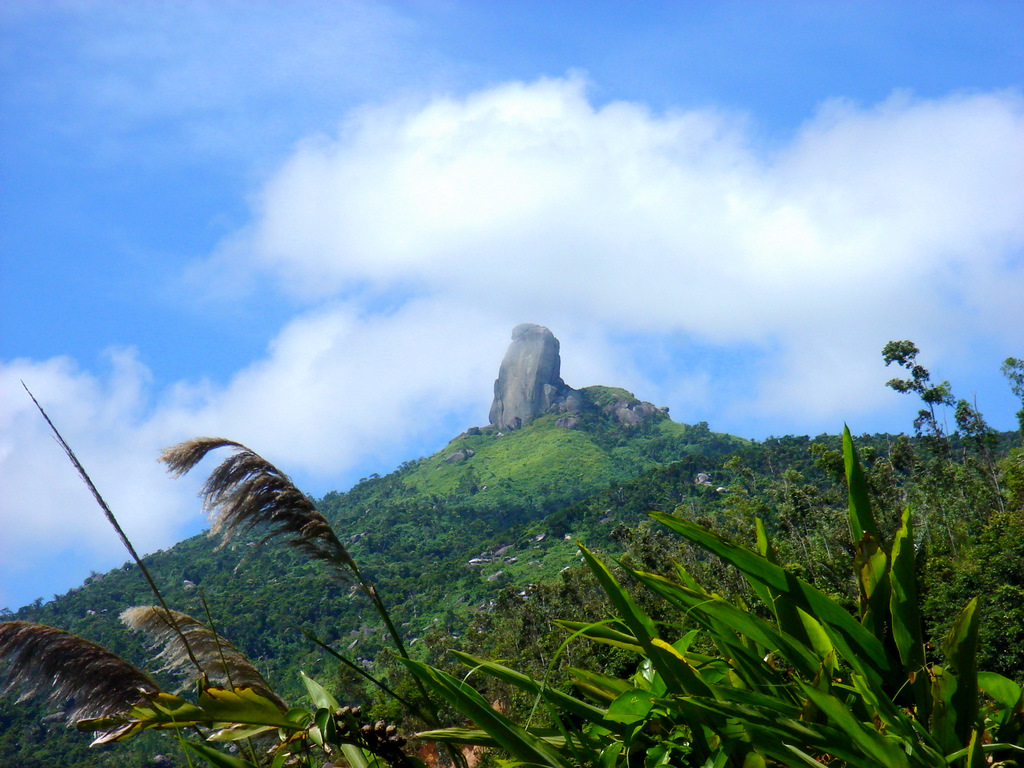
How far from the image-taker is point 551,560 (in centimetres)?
7306

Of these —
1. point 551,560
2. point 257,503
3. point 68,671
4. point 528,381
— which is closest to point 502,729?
point 257,503

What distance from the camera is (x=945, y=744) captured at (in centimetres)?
101

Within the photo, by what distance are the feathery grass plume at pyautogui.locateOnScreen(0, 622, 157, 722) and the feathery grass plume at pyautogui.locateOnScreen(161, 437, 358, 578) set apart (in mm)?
497

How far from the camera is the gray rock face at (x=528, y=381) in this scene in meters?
136

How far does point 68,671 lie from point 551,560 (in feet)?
241

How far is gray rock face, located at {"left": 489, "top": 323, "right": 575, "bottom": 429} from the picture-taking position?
135500mm

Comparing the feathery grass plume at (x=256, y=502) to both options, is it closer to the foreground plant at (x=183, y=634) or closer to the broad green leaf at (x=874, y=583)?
the foreground plant at (x=183, y=634)

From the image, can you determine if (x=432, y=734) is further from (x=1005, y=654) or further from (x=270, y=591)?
(x=270, y=591)

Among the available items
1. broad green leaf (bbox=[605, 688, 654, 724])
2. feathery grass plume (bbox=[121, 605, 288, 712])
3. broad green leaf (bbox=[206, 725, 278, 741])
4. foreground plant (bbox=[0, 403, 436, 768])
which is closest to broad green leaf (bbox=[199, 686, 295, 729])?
broad green leaf (bbox=[206, 725, 278, 741])

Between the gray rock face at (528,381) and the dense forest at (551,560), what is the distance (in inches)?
255

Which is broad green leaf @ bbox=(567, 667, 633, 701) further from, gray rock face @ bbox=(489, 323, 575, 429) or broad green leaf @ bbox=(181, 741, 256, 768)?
gray rock face @ bbox=(489, 323, 575, 429)

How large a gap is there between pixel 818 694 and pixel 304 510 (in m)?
1.51

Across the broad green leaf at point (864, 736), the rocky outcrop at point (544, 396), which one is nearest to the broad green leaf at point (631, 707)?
the broad green leaf at point (864, 736)

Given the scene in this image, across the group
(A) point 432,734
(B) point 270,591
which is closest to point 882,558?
(A) point 432,734
